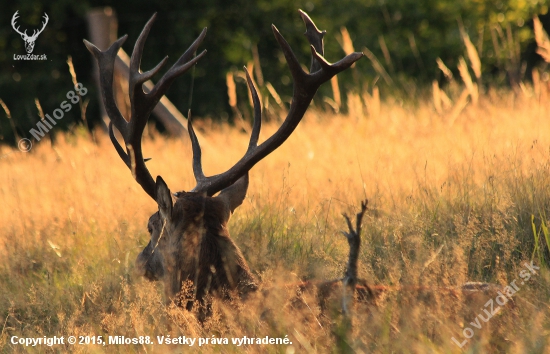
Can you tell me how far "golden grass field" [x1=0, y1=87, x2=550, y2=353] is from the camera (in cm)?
310

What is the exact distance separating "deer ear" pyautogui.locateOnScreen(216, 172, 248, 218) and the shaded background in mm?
12810

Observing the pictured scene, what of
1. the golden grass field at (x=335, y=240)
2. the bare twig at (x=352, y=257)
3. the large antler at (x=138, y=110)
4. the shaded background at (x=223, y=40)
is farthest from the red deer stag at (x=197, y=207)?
the shaded background at (x=223, y=40)

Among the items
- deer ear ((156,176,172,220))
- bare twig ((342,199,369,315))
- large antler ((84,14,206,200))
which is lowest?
bare twig ((342,199,369,315))

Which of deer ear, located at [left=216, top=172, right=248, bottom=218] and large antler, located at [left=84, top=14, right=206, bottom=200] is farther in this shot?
deer ear, located at [left=216, top=172, right=248, bottom=218]

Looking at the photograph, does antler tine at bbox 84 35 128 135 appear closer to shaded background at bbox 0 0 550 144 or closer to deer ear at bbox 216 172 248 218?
deer ear at bbox 216 172 248 218

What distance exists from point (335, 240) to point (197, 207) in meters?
1.13

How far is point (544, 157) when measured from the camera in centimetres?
454

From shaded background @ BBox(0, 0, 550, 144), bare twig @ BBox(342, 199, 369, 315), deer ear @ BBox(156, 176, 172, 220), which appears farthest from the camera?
shaded background @ BBox(0, 0, 550, 144)

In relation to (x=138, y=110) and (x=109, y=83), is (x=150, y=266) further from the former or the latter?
(x=109, y=83)

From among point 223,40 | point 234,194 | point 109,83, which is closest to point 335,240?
point 234,194

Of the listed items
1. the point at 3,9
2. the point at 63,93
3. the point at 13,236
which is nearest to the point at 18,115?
the point at 63,93

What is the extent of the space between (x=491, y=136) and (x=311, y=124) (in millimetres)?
3419

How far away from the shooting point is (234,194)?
414 centimetres

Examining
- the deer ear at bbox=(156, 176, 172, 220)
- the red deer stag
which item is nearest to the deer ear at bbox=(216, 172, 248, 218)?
the red deer stag
